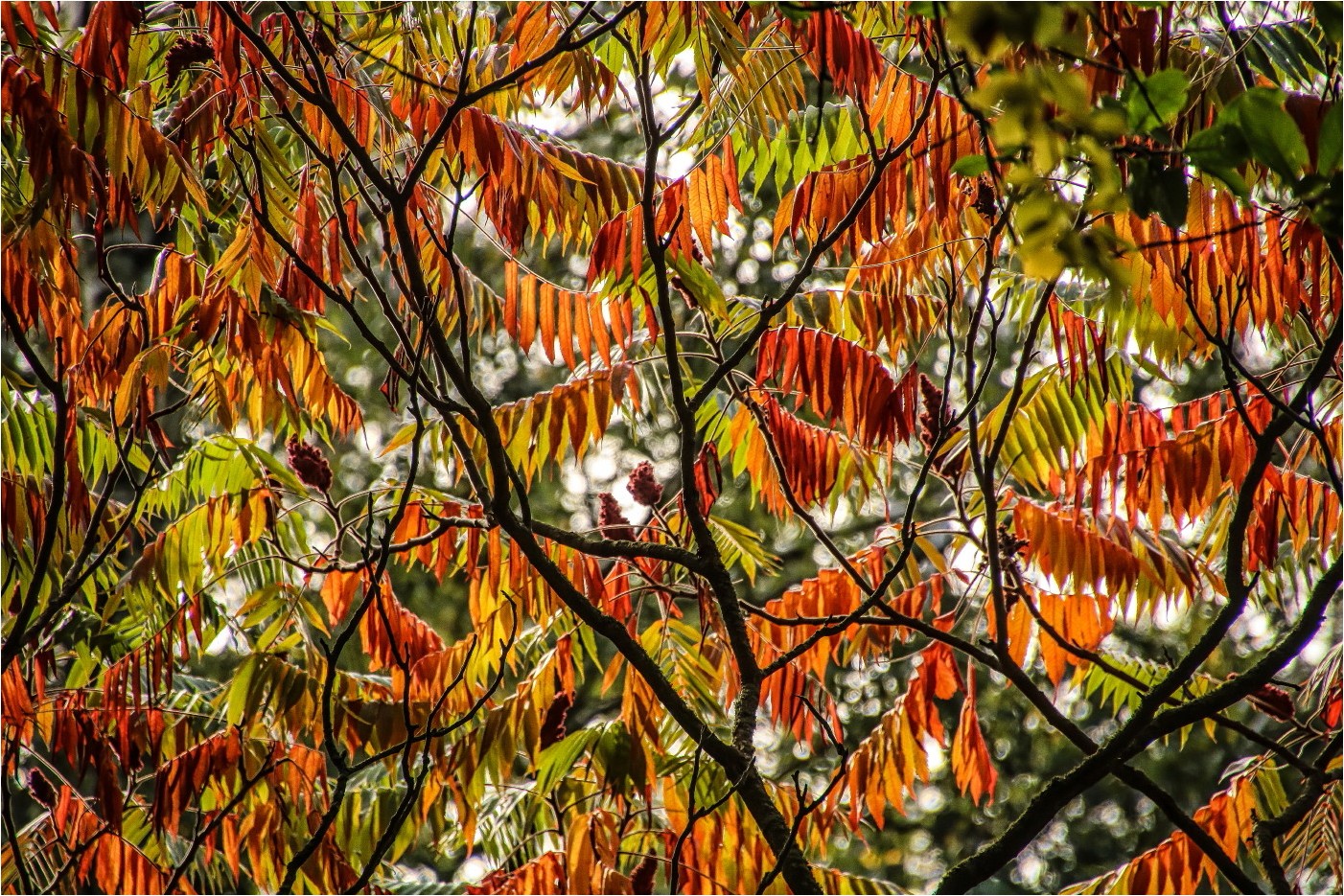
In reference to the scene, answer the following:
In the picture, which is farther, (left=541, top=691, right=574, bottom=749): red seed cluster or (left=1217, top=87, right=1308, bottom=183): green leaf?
(left=541, top=691, right=574, bottom=749): red seed cluster

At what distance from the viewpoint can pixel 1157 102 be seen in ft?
3.54

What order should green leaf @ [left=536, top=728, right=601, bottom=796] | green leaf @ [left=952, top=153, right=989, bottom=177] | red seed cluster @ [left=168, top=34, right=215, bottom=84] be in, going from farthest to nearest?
1. green leaf @ [left=536, top=728, right=601, bottom=796]
2. red seed cluster @ [left=168, top=34, right=215, bottom=84]
3. green leaf @ [left=952, top=153, right=989, bottom=177]

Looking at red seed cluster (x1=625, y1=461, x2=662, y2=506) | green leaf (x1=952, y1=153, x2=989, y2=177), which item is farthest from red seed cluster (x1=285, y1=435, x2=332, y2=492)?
Answer: green leaf (x1=952, y1=153, x2=989, y2=177)

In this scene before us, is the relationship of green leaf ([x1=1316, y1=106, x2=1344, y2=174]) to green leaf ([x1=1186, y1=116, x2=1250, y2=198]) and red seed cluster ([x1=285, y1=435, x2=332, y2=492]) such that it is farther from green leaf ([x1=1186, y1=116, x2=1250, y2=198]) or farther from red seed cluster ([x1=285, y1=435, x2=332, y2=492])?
red seed cluster ([x1=285, y1=435, x2=332, y2=492])

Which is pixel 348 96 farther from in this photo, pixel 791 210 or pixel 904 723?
pixel 904 723

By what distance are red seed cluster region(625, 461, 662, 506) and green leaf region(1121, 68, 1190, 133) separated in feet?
6.80

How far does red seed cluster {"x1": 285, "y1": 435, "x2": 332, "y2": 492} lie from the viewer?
3.24 meters

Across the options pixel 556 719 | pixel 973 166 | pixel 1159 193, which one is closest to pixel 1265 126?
pixel 1159 193

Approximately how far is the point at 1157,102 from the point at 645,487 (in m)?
2.13

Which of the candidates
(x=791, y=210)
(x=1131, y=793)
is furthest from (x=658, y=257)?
(x=1131, y=793)

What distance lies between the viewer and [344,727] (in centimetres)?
363

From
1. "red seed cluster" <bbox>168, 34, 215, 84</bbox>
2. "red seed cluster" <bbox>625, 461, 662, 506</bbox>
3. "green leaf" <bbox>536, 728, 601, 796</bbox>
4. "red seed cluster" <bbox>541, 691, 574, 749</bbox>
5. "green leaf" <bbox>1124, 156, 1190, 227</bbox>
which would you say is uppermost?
"red seed cluster" <bbox>168, 34, 215, 84</bbox>

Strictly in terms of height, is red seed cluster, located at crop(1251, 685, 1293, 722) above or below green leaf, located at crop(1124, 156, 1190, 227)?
below

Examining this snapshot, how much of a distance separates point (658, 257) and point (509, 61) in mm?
692
